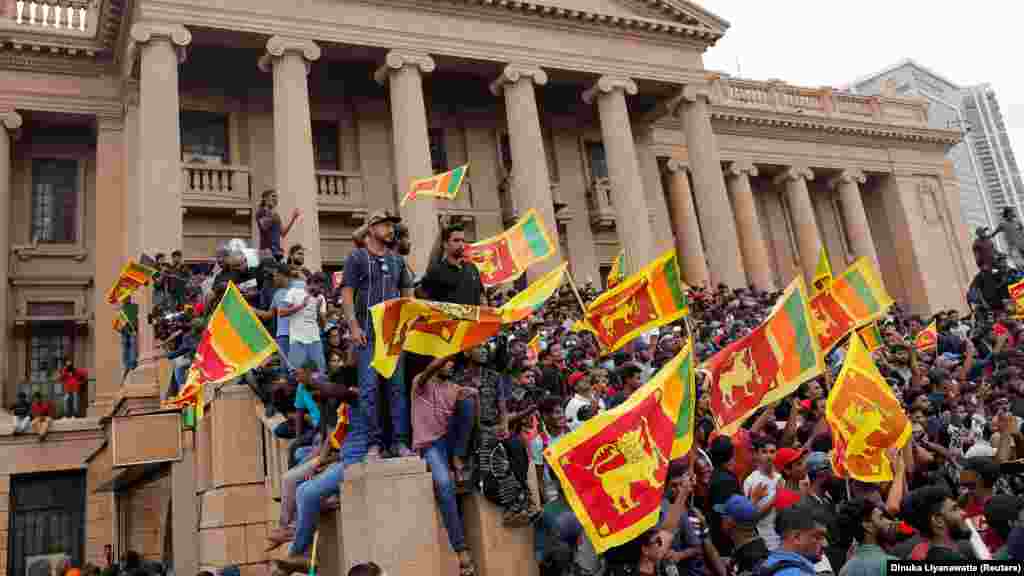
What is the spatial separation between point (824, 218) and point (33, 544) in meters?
31.9

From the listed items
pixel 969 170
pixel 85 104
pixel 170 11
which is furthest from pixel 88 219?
pixel 969 170

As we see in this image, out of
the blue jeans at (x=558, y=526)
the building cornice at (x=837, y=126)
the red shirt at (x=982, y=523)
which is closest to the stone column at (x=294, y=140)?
the blue jeans at (x=558, y=526)

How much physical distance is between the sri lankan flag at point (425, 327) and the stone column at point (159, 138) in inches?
560

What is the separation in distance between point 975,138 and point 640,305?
3602 inches

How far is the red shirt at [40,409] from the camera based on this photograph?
1784cm

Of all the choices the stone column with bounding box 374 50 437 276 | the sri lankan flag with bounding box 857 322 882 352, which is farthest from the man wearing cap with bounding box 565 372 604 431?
the stone column with bounding box 374 50 437 276

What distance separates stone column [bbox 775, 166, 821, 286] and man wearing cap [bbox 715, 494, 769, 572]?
29.6 meters

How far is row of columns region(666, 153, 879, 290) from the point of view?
25.7m

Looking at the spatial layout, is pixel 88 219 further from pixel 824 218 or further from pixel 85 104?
pixel 824 218

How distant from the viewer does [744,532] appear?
5.27m

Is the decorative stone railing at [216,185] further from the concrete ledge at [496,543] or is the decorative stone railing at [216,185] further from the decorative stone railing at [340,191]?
the concrete ledge at [496,543]

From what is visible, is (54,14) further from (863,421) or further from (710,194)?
(863,421)

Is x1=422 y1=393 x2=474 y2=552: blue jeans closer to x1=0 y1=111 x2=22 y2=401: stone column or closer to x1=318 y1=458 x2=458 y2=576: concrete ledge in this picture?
x1=318 y1=458 x2=458 y2=576: concrete ledge

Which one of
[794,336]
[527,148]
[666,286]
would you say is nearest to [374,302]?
[794,336]
